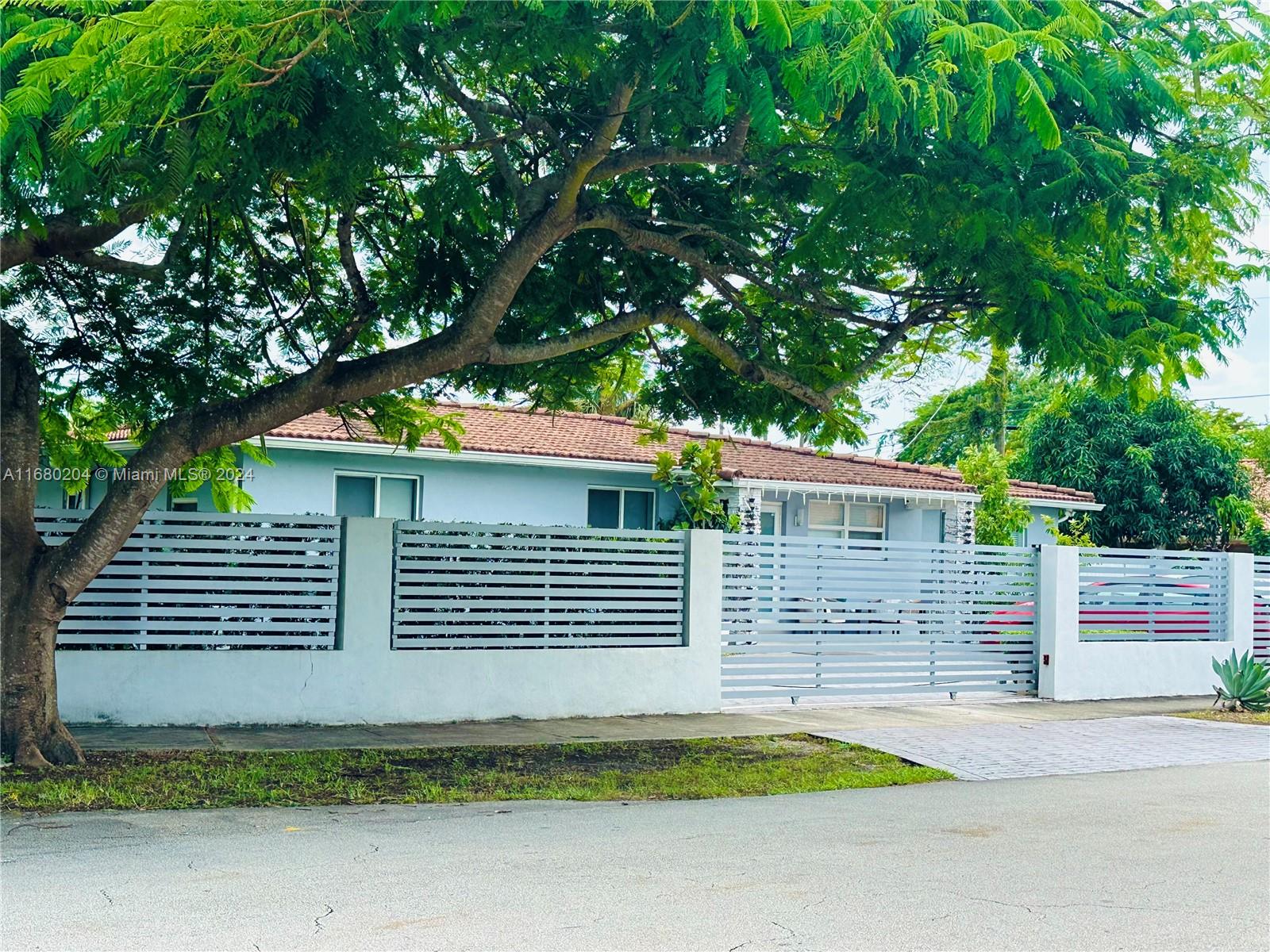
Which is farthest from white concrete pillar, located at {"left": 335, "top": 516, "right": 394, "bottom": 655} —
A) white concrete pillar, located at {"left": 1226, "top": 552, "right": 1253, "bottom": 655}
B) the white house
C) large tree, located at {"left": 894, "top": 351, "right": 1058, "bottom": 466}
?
large tree, located at {"left": 894, "top": 351, "right": 1058, "bottom": 466}

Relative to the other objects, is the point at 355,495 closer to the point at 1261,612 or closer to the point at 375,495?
the point at 375,495

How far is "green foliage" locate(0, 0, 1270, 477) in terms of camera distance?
7855mm

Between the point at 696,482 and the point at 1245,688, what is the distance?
9.39m

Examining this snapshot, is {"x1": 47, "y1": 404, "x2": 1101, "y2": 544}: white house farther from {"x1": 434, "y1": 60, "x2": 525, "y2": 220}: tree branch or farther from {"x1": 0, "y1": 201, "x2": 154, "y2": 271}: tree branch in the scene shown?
{"x1": 0, "y1": 201, "x2": 154, "y2": 271}: tree branch

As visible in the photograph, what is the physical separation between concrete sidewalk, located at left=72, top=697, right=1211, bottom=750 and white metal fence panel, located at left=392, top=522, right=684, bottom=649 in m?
0.92

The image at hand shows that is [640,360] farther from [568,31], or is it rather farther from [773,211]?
[568,31]

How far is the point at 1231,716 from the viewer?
16.0 meters

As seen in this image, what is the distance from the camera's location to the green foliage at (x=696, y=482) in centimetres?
2202

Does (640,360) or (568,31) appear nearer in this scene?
(568,31)

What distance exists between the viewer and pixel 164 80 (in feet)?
24.3

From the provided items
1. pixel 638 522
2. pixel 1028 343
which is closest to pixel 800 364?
pixel 1028 343

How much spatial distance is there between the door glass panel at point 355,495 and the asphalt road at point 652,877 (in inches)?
467

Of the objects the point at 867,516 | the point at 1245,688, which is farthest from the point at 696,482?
the point at 1245,688

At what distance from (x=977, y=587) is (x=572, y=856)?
1000cm
